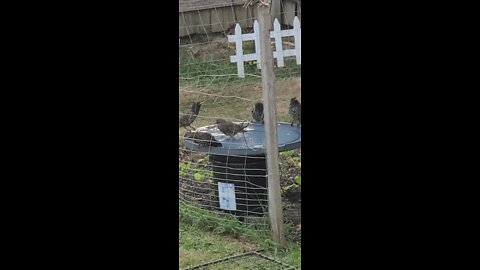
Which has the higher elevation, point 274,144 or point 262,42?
point 262,42

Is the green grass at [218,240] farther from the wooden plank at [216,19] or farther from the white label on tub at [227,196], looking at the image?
the wooden plank at [216,19]

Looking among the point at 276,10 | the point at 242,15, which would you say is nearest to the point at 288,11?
the point at 276,10

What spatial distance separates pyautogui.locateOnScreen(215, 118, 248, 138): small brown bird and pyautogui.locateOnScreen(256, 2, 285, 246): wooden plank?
23 cm

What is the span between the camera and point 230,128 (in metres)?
2.46

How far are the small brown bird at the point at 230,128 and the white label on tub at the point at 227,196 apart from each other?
0.18 m

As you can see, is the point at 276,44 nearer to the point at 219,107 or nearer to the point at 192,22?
the point at 219,107

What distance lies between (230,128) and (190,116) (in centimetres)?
17

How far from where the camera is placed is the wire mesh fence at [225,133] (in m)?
2.42
